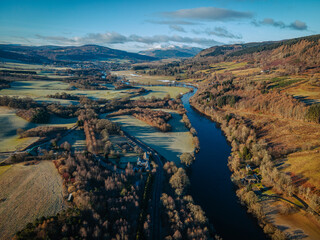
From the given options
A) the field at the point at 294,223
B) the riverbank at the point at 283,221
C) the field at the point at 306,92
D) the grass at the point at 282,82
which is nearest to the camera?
the field at the point at 294,223

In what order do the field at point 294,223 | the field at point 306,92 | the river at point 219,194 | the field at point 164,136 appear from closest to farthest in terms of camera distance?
the field at point 294,223 < the river at point 219,194 < the field at point 164,136 < the field at point 306,92

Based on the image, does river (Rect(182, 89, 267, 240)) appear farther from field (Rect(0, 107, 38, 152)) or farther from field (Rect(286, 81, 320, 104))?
field (Rect(0, 107, 38, 152))

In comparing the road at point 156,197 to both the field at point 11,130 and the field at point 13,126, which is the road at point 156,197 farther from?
the field at point 11,130

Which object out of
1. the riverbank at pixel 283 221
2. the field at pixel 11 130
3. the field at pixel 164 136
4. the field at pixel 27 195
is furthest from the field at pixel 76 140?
the riverbank at pixel 283 221

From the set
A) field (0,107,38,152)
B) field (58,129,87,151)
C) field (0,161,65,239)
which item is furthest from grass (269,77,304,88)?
field (0,107,38,152)

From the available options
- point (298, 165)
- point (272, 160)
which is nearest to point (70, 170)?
point (272, 160)

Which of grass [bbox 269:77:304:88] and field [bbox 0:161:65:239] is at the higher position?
grass [bbox 269:77:304:88]

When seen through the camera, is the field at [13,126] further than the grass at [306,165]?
Yes
